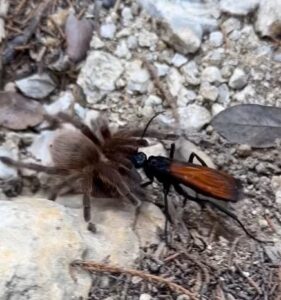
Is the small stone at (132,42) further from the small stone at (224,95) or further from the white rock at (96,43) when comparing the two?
the small stone at (224,95)

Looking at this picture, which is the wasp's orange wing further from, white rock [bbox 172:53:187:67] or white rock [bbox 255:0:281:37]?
white rock [bbox 255:0:281:37]

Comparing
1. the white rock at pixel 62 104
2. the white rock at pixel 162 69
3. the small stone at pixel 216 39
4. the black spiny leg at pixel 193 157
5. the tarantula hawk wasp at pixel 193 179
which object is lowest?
the tarantula hawk wasp at pixel 193 179

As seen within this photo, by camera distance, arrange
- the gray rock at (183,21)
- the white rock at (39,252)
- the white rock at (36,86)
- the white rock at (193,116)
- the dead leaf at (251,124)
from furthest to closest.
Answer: the white rock at (36,86) → the gray rock at (183,21) → the white rock at (193,116) → the dead leaf at (251,124) → the white rock at (39,252)

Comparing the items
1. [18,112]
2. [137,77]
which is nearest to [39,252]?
[18,112]

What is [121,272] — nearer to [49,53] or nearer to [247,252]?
[247,252]

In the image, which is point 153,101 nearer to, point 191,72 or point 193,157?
point 191,72

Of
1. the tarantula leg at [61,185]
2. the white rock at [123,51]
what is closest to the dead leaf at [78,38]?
the white rock at [123,51]
